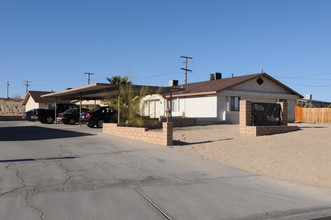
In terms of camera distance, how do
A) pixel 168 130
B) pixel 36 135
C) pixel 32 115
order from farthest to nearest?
1. pixel 32 115
2. pixel 36 135
3. pixel 168 130

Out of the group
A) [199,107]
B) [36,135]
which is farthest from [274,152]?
[199,107]

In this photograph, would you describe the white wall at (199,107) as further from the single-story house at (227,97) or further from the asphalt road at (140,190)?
the asphalt road at (140,190)

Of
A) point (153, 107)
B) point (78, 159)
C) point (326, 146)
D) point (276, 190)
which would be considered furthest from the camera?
point (153, 107)

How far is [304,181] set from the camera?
28.5 ft

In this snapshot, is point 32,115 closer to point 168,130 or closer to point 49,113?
point 49,113

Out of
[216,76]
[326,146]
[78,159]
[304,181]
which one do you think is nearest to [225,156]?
[304,181]

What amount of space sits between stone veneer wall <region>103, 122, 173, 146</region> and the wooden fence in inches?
897

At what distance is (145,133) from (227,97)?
1299 centimetres

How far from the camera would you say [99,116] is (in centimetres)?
2255

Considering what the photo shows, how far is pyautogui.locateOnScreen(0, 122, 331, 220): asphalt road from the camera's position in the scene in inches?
218

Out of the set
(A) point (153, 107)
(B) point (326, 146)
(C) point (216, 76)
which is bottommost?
(B) point (326, 146)

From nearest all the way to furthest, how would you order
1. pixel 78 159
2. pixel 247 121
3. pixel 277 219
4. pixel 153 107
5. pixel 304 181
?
pixel 277 219 → pixel 304 181 → pixel 78 159 → pixel 247 121 → pixel 153 107

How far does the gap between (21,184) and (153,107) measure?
2470 cm

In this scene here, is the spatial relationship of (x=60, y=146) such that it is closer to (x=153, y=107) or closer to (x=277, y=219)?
(x=277, y=219)
